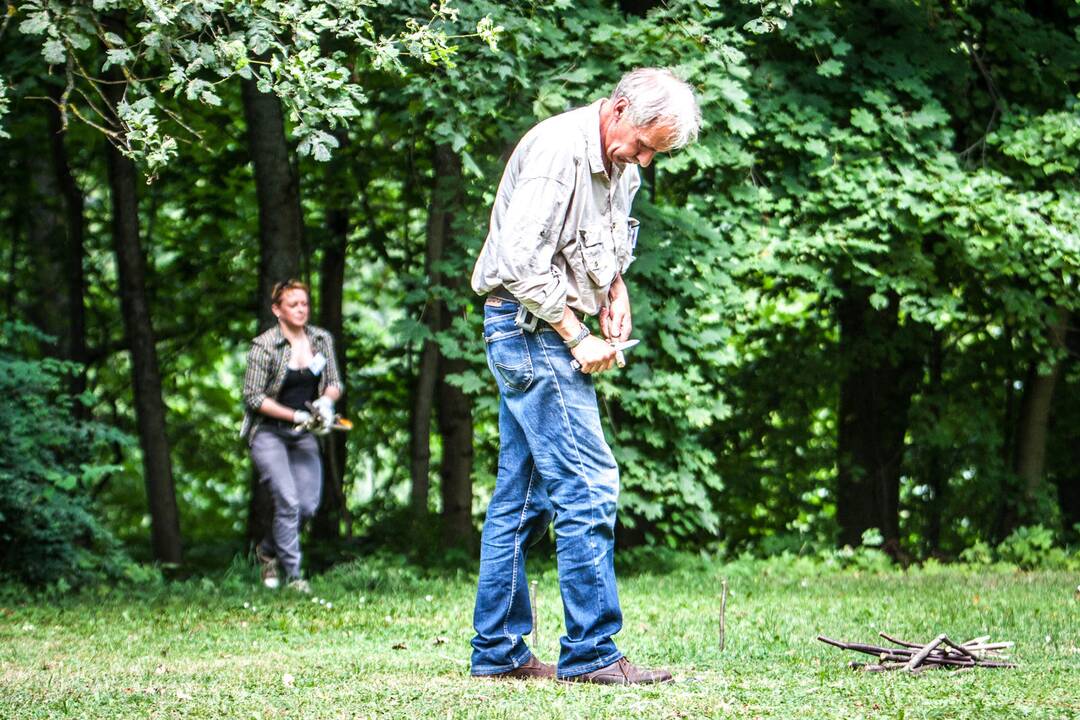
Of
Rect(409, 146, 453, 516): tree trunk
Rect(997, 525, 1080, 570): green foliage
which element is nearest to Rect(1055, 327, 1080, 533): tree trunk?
Rect(997, 525, 1080, 570): green foliage

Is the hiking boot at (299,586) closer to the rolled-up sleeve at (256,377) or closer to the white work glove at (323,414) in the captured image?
the white work glove at (323,414)

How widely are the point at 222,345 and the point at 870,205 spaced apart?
27.4 feet

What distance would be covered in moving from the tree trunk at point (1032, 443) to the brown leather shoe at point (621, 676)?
9009 mm

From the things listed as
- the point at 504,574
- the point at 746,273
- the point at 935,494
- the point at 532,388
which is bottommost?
the point at 935,494

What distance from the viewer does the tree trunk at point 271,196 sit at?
9.97m

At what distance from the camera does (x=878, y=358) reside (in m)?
11.8

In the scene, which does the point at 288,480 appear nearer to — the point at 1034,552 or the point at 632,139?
the point at 632,139

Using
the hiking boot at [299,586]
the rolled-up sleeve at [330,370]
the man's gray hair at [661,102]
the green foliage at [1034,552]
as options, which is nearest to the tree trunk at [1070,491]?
the green foliage at [1034,552]

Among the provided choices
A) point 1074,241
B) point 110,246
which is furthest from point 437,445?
point 1074,241

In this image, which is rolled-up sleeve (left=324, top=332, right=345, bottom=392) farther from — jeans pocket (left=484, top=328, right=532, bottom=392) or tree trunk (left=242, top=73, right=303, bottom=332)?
jeans pocket (left=484, top=328, right=532, bottom=392)

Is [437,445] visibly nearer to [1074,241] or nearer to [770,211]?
[770,211]

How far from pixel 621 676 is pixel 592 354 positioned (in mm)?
1055

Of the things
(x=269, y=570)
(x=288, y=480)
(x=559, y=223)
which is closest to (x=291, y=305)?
(x=288, y=480)

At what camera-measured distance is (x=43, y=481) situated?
8453mm
